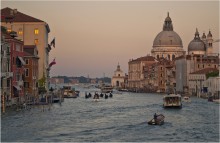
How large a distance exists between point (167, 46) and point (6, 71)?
11438cm

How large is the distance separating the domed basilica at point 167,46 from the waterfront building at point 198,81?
54192 millimetres

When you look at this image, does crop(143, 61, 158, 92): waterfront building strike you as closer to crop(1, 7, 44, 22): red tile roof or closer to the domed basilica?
the domed basilica

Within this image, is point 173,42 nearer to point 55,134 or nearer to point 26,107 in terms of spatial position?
point 26,107

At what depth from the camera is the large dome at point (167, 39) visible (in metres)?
158

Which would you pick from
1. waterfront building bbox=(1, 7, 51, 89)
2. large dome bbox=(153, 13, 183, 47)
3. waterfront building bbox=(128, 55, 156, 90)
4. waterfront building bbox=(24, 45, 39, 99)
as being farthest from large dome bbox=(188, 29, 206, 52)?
waterfront building bbox=(24, 45, 39, 99)

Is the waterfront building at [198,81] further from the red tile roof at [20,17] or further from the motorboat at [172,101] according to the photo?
the motorboat at [172,101]

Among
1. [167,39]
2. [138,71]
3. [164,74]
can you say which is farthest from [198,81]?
[167,39]

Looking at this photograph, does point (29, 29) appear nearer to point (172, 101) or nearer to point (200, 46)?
point (172, 101)

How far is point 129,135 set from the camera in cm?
3055

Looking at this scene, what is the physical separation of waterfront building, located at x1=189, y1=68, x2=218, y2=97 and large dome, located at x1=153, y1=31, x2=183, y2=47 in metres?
55.1

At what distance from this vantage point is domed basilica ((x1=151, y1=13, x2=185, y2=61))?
157875 millimetres

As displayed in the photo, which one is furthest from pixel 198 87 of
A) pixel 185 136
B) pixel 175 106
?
pixel 185 136

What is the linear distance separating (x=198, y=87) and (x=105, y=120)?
190 feet

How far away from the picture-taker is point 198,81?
318 feet
